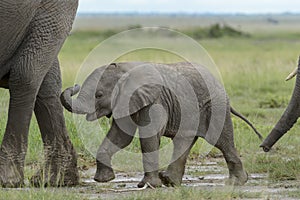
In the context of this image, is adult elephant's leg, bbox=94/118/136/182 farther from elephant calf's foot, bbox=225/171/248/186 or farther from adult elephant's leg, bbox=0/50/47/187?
elephant calf's foot, bbox=225/171/248/186

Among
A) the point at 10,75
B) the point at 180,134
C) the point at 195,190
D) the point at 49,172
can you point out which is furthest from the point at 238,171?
the point at 10,75

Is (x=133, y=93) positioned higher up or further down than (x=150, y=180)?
higher up

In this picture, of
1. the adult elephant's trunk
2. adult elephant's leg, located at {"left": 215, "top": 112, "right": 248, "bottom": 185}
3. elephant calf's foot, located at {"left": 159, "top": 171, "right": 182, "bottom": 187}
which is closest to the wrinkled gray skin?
elephant calf's foot, located at {"left": 159, "top": 171, "right": 182, "bottom": 187}

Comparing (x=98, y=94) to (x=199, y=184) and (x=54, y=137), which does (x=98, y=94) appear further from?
(x=199, y=184)

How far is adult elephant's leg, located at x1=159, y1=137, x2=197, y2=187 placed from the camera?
675cm

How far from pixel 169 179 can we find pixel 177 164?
0.12m

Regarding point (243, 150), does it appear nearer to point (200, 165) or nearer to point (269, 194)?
point (200, 165)

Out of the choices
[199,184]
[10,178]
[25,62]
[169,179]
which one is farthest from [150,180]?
[25,62]

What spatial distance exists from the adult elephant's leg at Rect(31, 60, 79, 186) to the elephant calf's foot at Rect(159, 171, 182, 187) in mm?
676

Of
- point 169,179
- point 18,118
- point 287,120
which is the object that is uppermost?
point 18,118

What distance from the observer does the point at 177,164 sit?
677cm

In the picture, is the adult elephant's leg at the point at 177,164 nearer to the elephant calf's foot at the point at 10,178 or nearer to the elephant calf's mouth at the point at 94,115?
the elephant calf's mouth at the point at 94,115

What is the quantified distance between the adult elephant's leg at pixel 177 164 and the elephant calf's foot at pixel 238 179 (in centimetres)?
37

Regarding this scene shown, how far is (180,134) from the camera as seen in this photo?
6863mm
